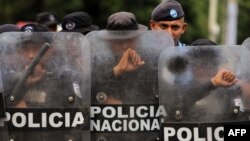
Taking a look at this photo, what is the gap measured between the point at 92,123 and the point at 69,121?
150 millimetres

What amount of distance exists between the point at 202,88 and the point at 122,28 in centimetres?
62

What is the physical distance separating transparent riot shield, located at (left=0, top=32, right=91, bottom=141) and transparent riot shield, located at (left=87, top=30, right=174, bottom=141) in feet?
0.25

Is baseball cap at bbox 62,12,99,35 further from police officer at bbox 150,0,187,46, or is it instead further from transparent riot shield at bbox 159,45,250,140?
transparent riot shield at bbox 159,45,250,140

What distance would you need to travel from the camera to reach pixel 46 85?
229 inches

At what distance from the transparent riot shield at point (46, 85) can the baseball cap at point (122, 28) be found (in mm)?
171

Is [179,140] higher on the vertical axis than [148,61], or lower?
lower

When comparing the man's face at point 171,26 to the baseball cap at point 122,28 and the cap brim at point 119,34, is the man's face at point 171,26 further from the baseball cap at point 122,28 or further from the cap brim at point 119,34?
the cap brim at point 119,34

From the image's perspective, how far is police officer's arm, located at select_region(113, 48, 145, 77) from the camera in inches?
228

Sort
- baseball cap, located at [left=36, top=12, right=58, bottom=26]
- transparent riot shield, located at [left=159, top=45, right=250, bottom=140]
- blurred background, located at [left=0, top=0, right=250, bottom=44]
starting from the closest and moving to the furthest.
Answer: transparent riot shield, located at [left=159, top=45, right=250, bottom=140] < baseball cap, located at [left=36, top=12, right=58, bottom=26] < blurred background, located at [left=0, top=0, right=250, bottom=44]

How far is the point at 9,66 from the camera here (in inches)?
229

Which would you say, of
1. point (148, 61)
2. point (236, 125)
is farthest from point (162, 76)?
point (236, 125)

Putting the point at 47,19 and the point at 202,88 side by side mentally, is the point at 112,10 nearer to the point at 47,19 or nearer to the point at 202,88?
the point at 47,19

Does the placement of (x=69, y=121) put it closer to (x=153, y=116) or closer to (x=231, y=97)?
(x=153, y=116)

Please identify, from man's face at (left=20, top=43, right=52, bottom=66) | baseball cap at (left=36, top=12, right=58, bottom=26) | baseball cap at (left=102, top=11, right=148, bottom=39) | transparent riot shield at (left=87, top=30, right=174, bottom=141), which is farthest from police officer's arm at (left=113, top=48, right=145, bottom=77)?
baseball cap at (left=36, top=12, right=58, bottom=26)
